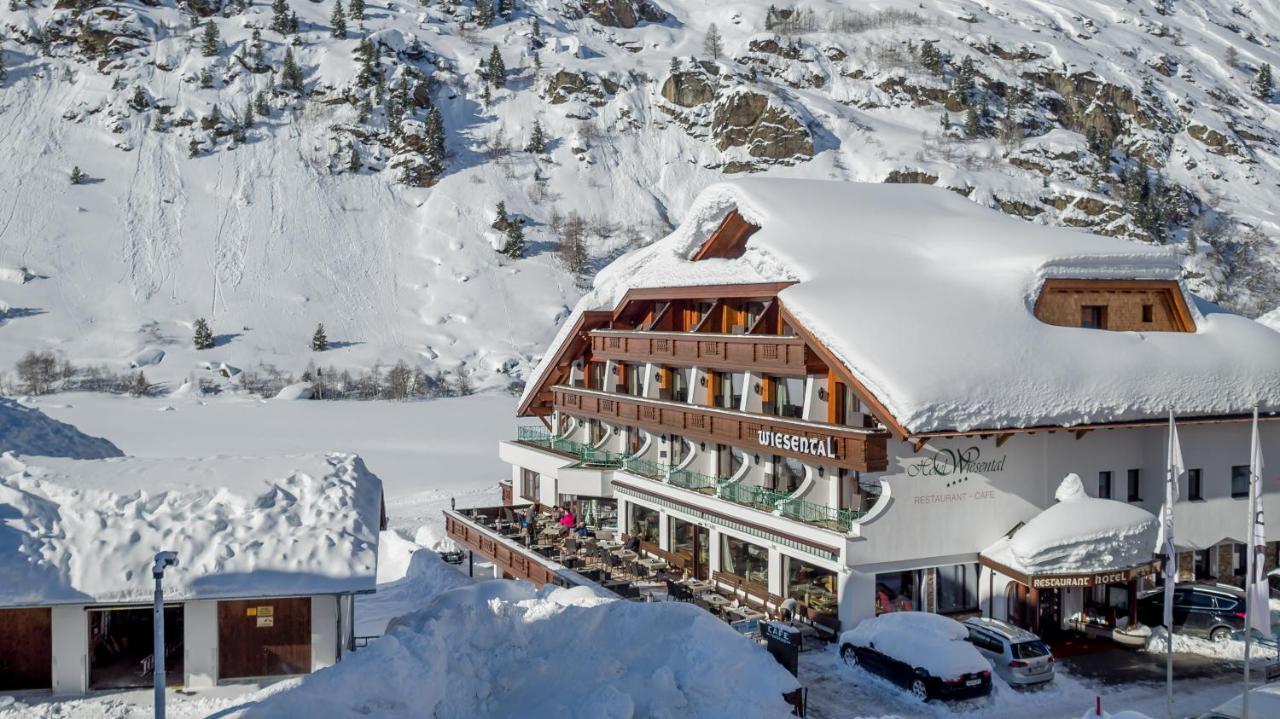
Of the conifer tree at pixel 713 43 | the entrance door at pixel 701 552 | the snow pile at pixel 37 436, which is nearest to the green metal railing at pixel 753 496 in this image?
the entrance door at pixel 701 552

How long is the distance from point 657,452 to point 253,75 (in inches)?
4855

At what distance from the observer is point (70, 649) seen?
56.7 ft

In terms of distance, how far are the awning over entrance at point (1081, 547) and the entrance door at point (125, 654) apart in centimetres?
1852

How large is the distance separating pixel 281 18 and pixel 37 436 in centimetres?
13712

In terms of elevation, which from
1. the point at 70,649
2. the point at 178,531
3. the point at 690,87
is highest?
the point at 690,87

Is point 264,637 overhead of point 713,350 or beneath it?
beneath

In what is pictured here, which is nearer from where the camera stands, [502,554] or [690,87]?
[502,554]

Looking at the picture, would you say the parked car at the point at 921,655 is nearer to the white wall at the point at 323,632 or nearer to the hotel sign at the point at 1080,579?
the hotel sign at the point at 1080,579

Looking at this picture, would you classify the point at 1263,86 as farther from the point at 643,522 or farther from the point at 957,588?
the point at 957,588

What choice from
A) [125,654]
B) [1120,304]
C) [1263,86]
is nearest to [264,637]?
[125,654]

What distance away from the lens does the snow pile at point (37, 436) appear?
21.9 meters

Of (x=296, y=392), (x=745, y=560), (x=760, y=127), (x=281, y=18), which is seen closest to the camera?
(x=745, y=560)

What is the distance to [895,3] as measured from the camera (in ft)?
582

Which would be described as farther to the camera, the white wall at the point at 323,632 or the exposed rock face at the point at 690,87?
the exposed rock face at the point at 690,87
